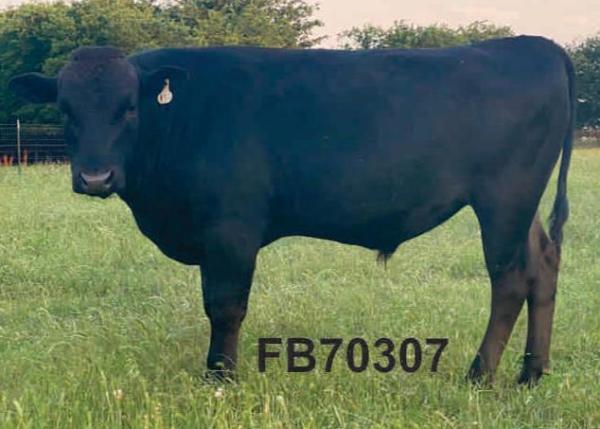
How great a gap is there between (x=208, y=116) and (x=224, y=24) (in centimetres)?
3342

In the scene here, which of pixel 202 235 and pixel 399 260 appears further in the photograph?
pixel 399 260

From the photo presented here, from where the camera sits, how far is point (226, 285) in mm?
3900

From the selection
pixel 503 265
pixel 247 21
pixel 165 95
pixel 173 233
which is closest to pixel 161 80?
pixel 165 95

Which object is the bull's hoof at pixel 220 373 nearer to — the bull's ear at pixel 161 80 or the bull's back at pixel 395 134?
the bull's back at pixel 395 134

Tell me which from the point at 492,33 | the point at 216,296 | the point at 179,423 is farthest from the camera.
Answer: the point at 492,33

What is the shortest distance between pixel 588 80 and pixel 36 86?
4839 centimetres

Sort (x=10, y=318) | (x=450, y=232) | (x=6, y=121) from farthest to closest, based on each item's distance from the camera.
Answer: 1. (x=6, y=121)
2. (x=450, y=232)
3. (x=10, y=318)

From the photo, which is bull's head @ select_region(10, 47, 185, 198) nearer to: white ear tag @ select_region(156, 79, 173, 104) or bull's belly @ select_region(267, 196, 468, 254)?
white ear tag @ select_region(156, 79, 173, 104)

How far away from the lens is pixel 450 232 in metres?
8.76

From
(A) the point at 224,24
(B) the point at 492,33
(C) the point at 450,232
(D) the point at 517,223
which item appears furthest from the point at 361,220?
(B) the point at 492,33

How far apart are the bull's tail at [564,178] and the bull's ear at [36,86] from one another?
2665 mm

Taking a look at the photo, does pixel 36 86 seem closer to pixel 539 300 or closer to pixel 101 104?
pixel 101 104

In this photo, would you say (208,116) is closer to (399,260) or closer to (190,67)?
(190,67)

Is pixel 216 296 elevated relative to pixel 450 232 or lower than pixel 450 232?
elevated
